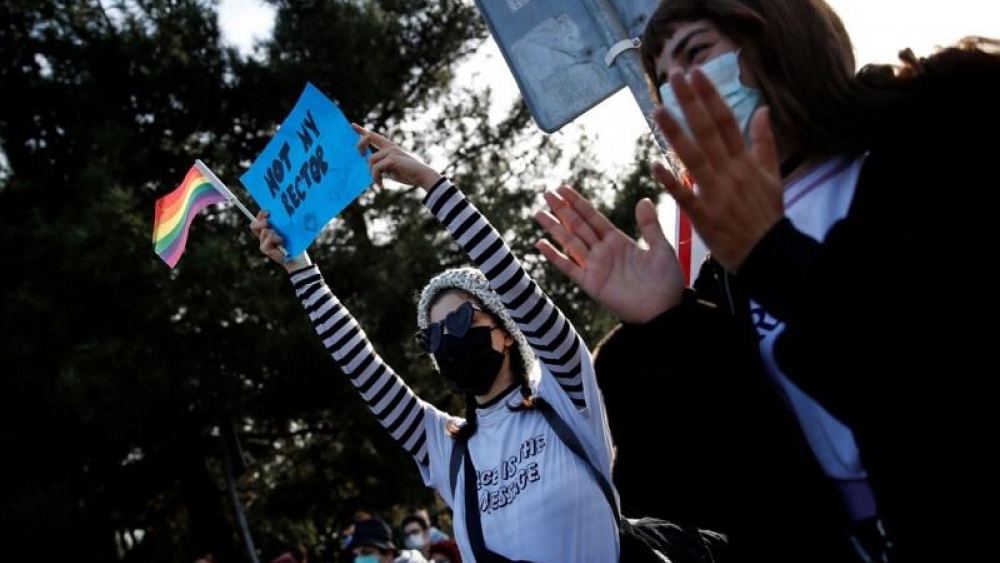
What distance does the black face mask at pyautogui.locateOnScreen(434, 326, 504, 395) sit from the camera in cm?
279

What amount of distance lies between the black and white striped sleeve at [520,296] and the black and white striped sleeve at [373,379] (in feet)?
1.82

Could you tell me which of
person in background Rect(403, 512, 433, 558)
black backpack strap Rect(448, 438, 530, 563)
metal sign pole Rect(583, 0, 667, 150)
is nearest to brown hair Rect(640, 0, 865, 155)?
metal sign pole Rect(583, 0, 667, 150)

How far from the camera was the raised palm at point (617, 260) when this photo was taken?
1.34 metres

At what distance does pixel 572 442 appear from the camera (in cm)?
249

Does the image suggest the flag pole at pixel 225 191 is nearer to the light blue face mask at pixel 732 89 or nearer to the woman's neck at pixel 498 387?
the woman's neck at pixel 498 387

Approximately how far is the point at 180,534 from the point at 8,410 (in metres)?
4.46

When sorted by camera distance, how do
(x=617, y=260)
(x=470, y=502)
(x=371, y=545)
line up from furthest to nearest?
(x=371, y=545) → (x=470, y=502) → (x=617, y=260)

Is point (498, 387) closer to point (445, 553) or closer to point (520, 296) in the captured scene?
point (520, 296)

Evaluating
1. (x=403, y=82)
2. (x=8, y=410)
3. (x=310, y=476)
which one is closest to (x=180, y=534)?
(x=310, y=476)

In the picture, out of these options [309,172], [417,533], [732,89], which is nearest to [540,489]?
[309,172]

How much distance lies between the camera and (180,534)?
16641 millimetres

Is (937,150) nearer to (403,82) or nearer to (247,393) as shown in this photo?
(247,393)

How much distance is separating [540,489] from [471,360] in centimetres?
49

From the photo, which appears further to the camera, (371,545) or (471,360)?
(371,545)
